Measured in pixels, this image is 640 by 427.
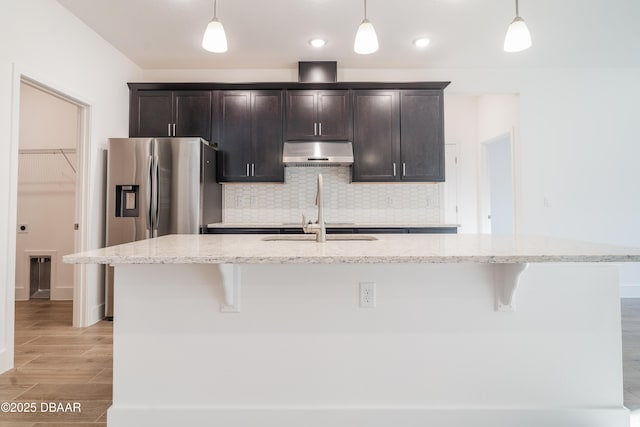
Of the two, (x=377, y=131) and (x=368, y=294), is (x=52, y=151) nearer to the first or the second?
(x=377, y=131)

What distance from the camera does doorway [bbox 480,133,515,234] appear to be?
17.5 ft

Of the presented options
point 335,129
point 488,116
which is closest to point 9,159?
point 335,129

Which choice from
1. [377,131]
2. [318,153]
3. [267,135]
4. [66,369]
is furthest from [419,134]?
[66,369]

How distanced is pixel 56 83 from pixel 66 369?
7.21ft

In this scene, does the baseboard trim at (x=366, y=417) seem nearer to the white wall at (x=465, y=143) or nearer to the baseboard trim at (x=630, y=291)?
the baseboard trim at (x=630, y=291)

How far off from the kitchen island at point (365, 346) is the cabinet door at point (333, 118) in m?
2.53

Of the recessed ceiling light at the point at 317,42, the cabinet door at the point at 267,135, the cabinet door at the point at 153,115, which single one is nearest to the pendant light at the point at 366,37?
the recessed ceiling light at the point at 317,42

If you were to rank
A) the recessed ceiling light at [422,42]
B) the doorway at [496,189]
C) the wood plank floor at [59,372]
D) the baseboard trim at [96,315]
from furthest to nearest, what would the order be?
1. the doorway at [496,189]
2. the recessed ceiling light at [422,42]
3. the baseboard trim at [96,315]
4. the wood plank floor at [59,372]

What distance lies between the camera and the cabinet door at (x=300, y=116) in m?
3.96

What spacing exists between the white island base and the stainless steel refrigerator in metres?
1.85

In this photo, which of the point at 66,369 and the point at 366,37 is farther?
the point at 66,369

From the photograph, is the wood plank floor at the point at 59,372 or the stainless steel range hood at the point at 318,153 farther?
the stainless steel range hood at the point at 318,153

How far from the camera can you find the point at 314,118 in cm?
397

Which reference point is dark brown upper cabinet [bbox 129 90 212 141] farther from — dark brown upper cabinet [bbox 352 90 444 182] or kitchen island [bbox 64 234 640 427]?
kitchen island [bbox 64 234 640 427]
